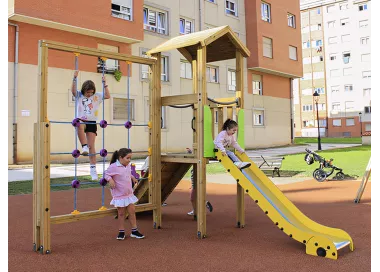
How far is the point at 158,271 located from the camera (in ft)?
13.6

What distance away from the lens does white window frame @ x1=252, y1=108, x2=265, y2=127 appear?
3049 centimetres

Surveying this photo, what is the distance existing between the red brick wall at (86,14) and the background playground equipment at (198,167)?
12.7 meters

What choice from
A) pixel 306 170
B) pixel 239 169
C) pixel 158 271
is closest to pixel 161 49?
pixel 239 169

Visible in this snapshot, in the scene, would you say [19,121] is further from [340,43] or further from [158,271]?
[340,43]

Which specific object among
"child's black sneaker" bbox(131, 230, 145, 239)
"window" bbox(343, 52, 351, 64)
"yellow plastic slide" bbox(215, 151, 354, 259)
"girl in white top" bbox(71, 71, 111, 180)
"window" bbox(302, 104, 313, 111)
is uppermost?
"window" bbox(343, 52, 351, 64)

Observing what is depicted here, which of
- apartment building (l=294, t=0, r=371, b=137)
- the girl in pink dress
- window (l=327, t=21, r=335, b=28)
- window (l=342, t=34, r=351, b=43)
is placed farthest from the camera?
window (l=327, t=21, r=335, b=28)

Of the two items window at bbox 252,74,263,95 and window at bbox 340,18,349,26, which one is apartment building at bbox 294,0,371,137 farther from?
window at bbox 252,74,263,95

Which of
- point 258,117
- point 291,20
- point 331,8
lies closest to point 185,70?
point 258,117

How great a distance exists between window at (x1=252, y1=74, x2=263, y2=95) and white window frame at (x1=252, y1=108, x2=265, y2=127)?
1429 mm

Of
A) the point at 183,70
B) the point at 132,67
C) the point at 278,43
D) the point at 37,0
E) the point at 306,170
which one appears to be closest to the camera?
the point at 306,170

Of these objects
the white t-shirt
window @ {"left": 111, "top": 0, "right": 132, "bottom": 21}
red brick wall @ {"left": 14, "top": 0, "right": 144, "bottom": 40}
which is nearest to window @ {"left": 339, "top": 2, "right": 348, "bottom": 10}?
red brick wall @ {"left": 14, "top": 0, "right": 144, "bottom": 40}

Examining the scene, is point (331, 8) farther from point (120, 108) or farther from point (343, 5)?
point (120, 108)

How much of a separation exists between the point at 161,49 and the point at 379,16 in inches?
197

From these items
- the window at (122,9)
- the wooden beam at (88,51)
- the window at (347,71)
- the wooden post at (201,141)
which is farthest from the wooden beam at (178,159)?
the window at (347,71)
